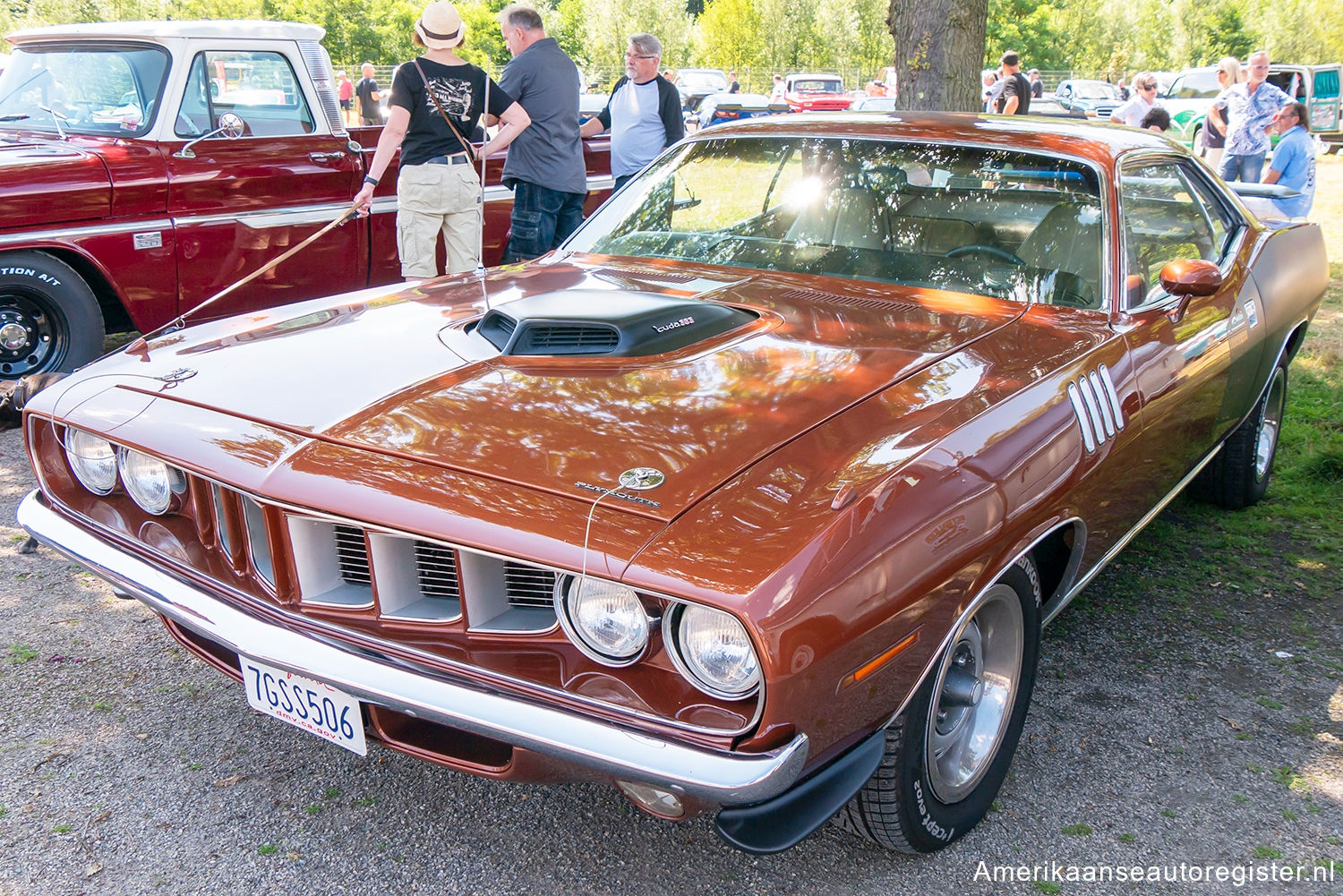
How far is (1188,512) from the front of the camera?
4.60m

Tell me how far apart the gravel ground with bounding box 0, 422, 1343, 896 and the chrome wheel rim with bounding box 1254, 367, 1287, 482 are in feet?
4.33

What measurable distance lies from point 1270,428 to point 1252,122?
5940 millimetres

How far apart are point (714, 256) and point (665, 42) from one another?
48.5 meters

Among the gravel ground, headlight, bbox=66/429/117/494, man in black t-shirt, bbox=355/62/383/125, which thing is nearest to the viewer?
the gravel ground

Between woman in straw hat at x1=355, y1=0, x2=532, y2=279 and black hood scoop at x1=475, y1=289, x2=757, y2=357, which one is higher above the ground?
woman in straw hat at x1=355, y1=0, x2=532, y2=279

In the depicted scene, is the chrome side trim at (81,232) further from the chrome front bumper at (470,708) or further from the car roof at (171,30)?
the chrome front bumper at (470,708)

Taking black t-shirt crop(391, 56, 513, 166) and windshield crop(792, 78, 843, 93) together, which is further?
windshield crop(792, 78, 843, 93)

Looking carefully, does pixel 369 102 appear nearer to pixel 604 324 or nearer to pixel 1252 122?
pixel 1252 122

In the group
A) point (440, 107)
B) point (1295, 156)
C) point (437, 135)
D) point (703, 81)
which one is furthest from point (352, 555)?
point (703, 81)

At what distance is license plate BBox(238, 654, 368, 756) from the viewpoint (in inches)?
85.1

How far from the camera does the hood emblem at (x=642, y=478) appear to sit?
6.66ft

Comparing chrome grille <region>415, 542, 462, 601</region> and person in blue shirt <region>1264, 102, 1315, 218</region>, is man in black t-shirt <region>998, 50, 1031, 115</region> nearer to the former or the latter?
person in blue shirt <region>1264, 102, 1315, 218</region>

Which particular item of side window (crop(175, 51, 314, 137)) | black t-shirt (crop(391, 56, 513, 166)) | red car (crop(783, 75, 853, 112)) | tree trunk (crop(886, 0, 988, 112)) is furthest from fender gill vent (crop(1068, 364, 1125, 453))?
red car (crop(783, 75, 853, 112))

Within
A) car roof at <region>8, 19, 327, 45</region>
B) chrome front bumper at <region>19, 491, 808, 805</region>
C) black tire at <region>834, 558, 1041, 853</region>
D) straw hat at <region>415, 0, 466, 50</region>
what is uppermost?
car roof at <region>8, 19, 327, 45</region>
